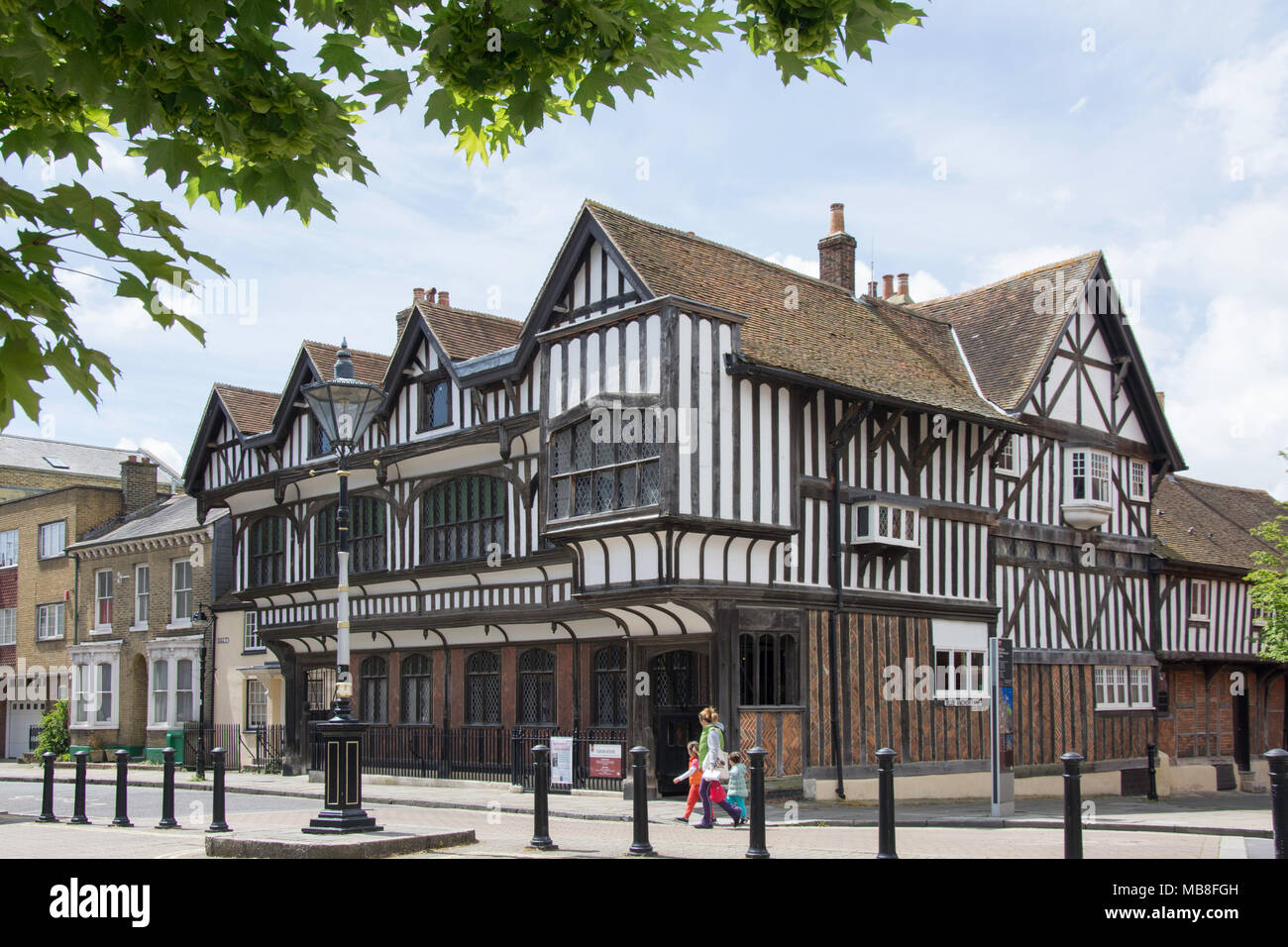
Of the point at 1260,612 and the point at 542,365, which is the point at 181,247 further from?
the point at 1260,612

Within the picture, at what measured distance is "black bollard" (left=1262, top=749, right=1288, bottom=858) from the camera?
28.3 ft

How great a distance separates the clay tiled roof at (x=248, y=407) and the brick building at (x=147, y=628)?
11.4 feet

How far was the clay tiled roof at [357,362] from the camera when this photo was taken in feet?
87.6

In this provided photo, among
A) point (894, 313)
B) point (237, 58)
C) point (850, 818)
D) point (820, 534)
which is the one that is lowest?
point (850, 818)

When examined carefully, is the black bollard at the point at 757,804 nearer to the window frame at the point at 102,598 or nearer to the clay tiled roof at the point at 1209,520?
the clay tiled roof at the point at 1209,520

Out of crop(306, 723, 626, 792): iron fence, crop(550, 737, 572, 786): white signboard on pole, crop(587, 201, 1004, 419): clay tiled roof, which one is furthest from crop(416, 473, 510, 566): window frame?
crop(587, 201, 1004, 419): clay tiled roof

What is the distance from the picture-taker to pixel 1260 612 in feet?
101

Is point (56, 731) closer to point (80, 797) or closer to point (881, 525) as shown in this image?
point (80, 797)

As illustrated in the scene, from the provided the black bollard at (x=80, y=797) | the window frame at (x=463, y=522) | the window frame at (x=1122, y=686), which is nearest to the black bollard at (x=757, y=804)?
the black bollard at (x=80, y=797)

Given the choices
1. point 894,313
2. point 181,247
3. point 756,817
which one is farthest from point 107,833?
point 894,313

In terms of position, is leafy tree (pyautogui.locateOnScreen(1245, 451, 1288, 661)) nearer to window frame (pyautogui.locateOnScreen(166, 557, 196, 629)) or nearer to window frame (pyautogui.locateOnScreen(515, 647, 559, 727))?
window frame (pyautogui.locateOnScreen(515, 647, 559, 727))

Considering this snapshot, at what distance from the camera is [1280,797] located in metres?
8.70

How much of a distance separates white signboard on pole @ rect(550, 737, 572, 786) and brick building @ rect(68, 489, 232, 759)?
14.4 metres
